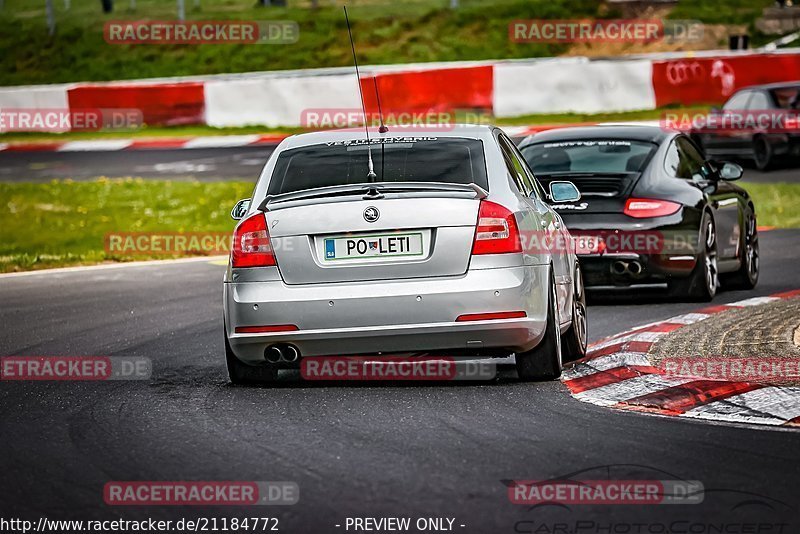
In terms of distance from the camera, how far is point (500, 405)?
308 inches

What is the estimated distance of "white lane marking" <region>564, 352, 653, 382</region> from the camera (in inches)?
350

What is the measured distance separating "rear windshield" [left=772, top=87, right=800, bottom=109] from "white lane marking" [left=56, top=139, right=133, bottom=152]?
42.1 ft

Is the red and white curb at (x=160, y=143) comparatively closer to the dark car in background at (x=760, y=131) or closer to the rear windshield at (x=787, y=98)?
the dark car in background at (x=760, y=131)

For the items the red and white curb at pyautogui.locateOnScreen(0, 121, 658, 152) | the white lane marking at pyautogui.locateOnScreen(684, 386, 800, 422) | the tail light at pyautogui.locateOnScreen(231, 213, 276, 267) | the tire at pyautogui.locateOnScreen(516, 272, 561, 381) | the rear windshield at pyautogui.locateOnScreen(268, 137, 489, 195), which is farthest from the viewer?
the red and white curb at pyautogui.locateOnScreen(0, 121, 658, 152)

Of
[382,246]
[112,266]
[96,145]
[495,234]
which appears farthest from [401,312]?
[96,145]

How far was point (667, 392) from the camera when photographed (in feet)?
26.2

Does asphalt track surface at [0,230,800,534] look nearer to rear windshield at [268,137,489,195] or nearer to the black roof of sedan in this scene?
rear windshield at [268,137,489,195]

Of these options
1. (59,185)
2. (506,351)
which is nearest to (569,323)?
(506,351)

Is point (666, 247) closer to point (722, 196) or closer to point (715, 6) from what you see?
point (722, 196)

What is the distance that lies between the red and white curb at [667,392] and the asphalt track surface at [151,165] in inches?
611

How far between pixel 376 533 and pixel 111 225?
15.0 metres

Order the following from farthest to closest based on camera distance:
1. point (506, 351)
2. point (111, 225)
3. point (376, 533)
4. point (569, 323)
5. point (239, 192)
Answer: point (239, 192), point (111, 225), point (569, 323), point (506, 351), point (376, 533)

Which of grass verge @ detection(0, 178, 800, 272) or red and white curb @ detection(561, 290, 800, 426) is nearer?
red and white curb @ detection(561, 290, 800, 426)

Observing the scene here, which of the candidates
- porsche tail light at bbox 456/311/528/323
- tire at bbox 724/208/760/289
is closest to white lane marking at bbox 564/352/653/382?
porsche tail light at bbox 456/311/528/323
